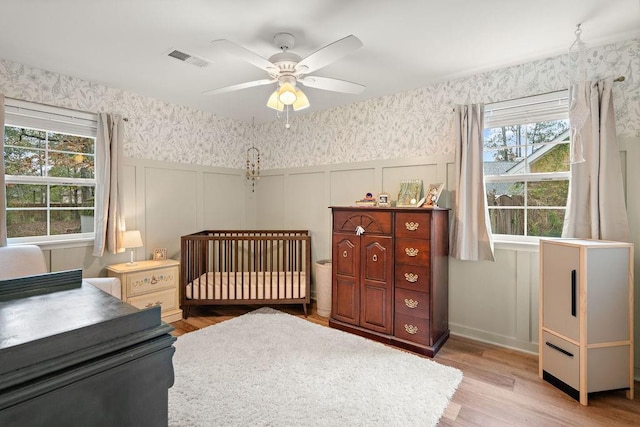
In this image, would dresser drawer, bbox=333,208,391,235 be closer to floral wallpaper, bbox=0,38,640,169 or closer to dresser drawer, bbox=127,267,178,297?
floral wallpaper, bbox=0,38,640,169

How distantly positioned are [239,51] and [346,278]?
7.06ft

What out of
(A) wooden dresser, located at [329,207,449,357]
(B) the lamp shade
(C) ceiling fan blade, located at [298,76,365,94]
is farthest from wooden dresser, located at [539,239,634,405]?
(B) the lamp shade

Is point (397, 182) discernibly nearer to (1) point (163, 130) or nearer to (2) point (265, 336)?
(2) point (265, 336)

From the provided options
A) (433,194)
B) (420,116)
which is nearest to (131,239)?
(433,194)

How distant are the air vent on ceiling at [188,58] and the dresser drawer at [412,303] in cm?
256

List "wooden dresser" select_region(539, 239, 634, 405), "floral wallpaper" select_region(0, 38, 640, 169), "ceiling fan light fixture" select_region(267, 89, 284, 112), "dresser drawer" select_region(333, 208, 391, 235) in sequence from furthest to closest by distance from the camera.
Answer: "dresser drawer" select_region(333, 208, 391, 235) < "floral wallpaper" select_region(0, 38, 640, 169) < "ceiling fan light fixture" select_region(267, 89, 284, 112) < "wooden dresser" select_region(539, 239, 634, 405)

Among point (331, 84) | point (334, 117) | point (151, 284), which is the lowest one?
point (151, 284)

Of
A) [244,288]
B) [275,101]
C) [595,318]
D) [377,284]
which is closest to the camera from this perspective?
[595,318]

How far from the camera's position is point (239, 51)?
73.4 inches

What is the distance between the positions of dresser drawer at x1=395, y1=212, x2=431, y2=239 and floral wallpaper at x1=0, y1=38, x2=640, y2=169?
80cm

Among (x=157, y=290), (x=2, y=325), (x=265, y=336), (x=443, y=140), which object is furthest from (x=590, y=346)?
→ (x=157, y=290)

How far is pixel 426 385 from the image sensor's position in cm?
219

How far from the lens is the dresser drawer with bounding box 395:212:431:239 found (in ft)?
8.75

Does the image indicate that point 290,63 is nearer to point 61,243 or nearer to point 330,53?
point 330,53
